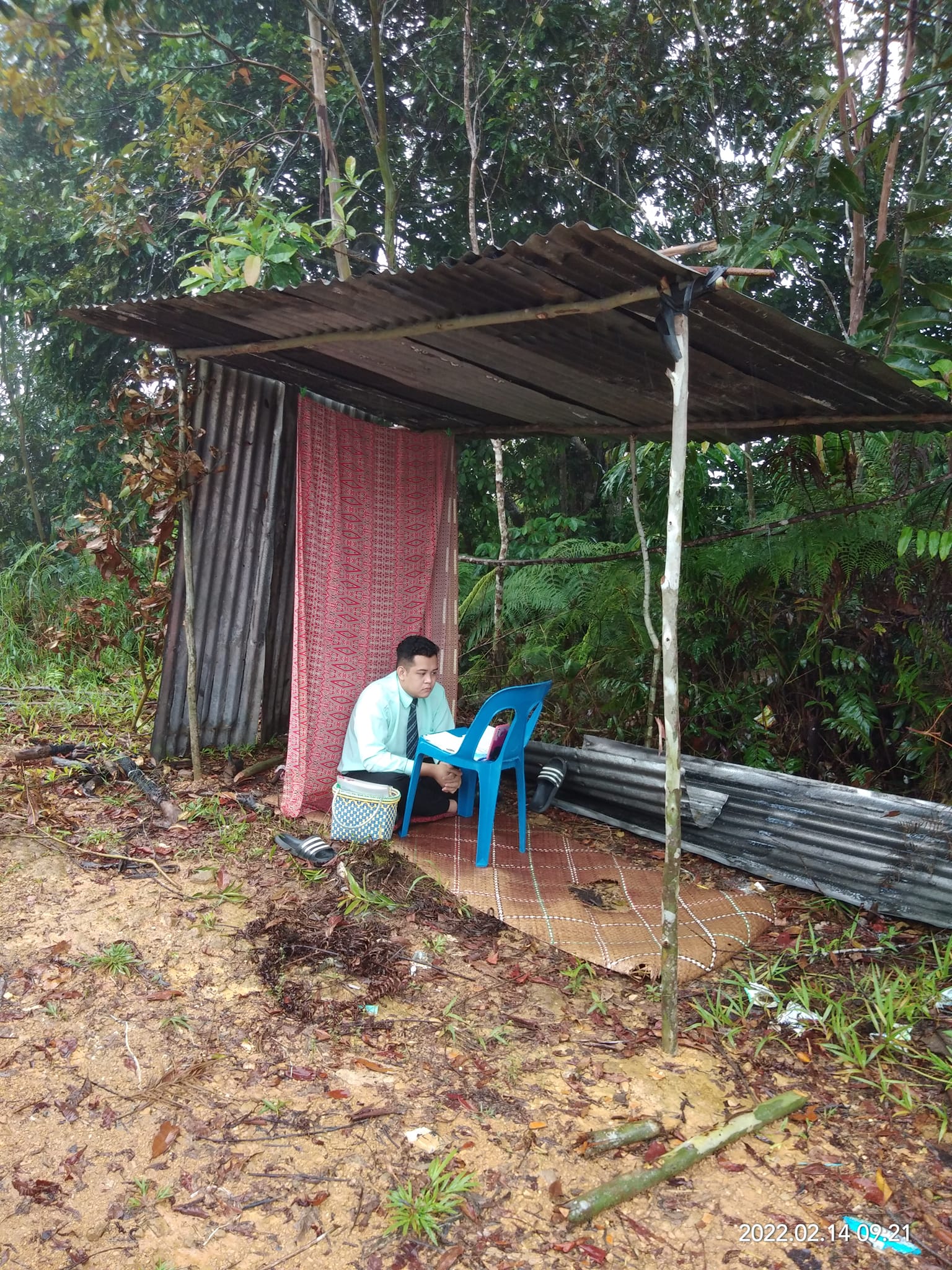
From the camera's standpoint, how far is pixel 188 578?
5.22m

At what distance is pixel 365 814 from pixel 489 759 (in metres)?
0.68

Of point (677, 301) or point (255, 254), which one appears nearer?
point (677, 301)

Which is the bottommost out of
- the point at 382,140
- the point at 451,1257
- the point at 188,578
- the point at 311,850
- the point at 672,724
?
the point at 451,1257

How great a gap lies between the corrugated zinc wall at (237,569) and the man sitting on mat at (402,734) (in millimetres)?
1121

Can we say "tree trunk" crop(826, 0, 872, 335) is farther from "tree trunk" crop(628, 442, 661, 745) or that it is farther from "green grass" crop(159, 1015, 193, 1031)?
"green grass" crop(159, 1015, 193, 1031)

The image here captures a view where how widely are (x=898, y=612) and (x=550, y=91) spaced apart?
20.5 feet

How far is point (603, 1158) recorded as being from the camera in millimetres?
2559

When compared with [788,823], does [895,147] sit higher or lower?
higher

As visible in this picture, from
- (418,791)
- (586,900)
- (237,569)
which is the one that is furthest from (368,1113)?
(237,569)

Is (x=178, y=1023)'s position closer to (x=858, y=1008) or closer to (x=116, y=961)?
(x=116, y=961)

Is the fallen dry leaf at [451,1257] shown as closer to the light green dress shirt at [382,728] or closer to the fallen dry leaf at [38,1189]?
the fallen dry leaf at [38,1189]

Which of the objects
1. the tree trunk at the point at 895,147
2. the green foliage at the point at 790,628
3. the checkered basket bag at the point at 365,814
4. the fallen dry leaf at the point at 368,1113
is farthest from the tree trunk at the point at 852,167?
the fallen dry leaf at the point at 368,1113

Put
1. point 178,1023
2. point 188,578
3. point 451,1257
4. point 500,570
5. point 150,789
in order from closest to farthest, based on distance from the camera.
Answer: point 451,1257
point 178,1023
point 150,789
point 188,578
point 500,570

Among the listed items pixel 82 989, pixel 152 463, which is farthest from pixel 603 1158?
pixel 152 463
